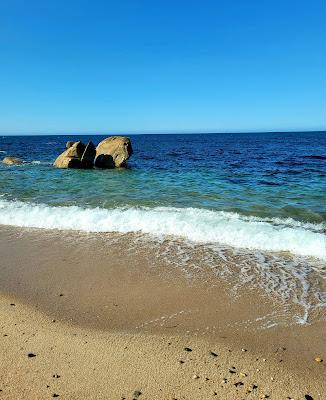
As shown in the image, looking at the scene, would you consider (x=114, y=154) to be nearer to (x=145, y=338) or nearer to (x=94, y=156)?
(x=94, y=156)

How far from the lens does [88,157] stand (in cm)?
2662

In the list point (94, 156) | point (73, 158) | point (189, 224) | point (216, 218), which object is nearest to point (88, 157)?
point (94, 156)

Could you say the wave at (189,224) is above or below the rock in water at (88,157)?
below

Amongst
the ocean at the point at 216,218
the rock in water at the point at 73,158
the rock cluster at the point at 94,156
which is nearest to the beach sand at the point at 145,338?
the ocean at the point at 216,218

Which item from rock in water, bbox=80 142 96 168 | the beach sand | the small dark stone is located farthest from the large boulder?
the small dark stone

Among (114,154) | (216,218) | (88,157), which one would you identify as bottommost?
A: (216,218)

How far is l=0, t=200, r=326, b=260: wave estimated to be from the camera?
825 centimetres

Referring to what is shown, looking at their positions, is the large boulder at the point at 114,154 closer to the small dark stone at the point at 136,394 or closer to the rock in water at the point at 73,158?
the rock in water at the point at 73,158

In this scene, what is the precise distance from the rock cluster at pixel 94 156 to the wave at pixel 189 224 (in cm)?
1391

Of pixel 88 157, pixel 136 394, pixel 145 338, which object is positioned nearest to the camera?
pixel 136 394

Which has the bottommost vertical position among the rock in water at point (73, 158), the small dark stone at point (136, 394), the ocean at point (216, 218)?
the ocean at point (216, 218)

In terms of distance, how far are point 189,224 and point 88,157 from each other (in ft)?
60.6

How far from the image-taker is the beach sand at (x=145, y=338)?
3.72m

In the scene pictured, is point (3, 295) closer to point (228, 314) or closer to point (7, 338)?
point (7, 338)
